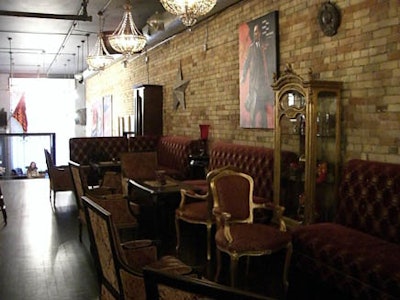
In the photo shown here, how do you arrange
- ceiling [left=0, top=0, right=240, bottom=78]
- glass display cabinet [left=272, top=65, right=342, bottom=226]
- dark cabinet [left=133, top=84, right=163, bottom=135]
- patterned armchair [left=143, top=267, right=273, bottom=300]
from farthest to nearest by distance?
1. dark cabinet [left=133, top=84, right=163, bottom=135]
2. ceiling [left=0, top=0, right=240, bottom=78]
3. glass display cabinet [left=272, top=65, right=342, bottom=226]
4. patterned armchair [left=143, top=267, right=273, bottom=300]

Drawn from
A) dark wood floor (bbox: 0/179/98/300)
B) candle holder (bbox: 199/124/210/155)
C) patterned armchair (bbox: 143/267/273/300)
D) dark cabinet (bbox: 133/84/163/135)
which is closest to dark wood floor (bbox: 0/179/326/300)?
dark wood floor (bbox: 0/179/98/300)

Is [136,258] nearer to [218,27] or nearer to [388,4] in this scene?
[388,4]

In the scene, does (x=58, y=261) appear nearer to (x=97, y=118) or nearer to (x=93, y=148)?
(x=93, y=148)

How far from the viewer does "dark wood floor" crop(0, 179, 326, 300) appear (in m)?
3.98

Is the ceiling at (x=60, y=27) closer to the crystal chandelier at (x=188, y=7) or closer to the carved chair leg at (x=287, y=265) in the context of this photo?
the crystal chandelier at (x=188, y=7)

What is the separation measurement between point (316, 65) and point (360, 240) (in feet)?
6.86

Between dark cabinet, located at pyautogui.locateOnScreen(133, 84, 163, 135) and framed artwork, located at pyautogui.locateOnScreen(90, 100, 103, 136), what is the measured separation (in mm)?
6279

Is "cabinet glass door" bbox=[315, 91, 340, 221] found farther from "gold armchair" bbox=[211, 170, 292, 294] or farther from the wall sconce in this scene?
the wall sconce

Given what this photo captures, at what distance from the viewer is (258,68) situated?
5840 mm

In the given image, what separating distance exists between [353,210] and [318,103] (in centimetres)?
106

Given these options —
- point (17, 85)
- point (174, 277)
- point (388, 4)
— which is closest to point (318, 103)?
point (388, 4)

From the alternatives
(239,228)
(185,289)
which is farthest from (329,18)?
(185,289)

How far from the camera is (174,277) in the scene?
164 centimetres

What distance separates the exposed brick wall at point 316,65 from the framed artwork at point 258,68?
119mm
